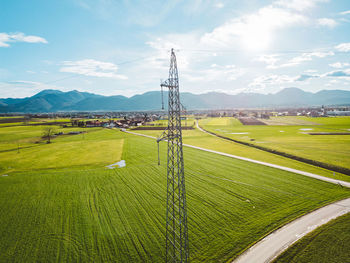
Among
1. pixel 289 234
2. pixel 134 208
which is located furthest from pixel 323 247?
pixel 134 208

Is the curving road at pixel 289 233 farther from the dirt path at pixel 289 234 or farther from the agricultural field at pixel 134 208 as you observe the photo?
the agricultural field at pixel 134 208

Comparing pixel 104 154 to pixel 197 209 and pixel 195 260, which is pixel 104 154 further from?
pixel 195 260

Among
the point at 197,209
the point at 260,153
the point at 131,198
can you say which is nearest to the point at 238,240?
the point at 197,209

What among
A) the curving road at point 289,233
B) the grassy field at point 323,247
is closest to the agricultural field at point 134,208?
the curving road at point 289,233

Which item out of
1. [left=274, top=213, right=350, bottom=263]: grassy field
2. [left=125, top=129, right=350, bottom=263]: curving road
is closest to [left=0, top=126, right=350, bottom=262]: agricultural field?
[left=125, top=129, right=350, bottom=263]: curving road

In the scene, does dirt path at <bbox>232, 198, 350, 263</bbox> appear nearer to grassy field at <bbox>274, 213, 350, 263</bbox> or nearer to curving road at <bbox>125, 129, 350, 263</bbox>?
curving road at <bbox>125, 129, 350, 263</bbox>
